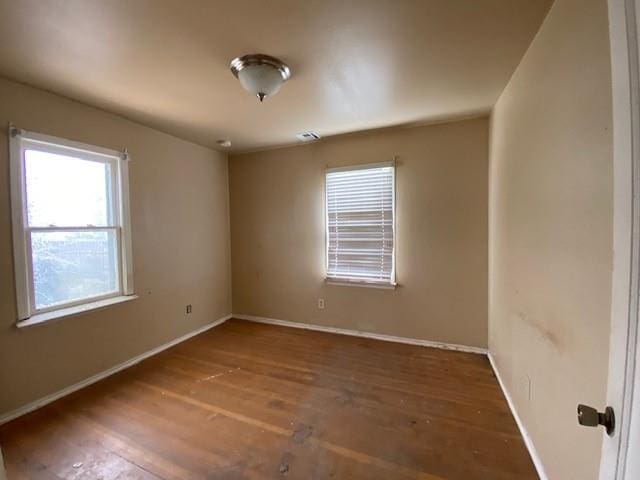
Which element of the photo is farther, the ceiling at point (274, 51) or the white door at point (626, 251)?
the ceiling at point (274, 51)

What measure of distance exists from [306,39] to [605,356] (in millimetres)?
2005

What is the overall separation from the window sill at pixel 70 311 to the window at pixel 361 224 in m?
2.29

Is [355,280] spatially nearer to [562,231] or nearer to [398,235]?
[398,235]

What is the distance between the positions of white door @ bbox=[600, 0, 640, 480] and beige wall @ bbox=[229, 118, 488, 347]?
2536 mm

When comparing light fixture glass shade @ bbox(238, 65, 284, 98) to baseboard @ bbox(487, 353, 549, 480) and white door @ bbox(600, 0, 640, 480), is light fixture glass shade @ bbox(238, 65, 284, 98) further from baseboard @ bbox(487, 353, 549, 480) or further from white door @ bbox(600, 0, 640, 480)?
baseboard @ bbox(487, 353, 549, 480)

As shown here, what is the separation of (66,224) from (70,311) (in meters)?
0.74

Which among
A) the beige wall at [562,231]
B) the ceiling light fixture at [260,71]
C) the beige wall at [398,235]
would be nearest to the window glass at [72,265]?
the beige wall at [398,235]

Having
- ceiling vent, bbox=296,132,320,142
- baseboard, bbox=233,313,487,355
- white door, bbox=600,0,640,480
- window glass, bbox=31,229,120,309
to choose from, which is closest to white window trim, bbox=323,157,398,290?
ceiling vent, bbox=296,132,320,142

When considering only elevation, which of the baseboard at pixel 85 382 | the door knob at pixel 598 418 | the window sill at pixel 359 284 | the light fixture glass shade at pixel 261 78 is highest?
the light fixture glass shade at pixel 261 78

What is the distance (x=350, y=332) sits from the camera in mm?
3539

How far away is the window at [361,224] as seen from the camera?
329 cm

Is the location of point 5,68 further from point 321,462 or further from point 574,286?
point 574,286

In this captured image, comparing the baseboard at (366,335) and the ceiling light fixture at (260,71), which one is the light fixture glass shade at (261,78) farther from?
the baseboard at (366,335)

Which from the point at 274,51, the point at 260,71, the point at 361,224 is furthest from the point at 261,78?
the point at 361,224
